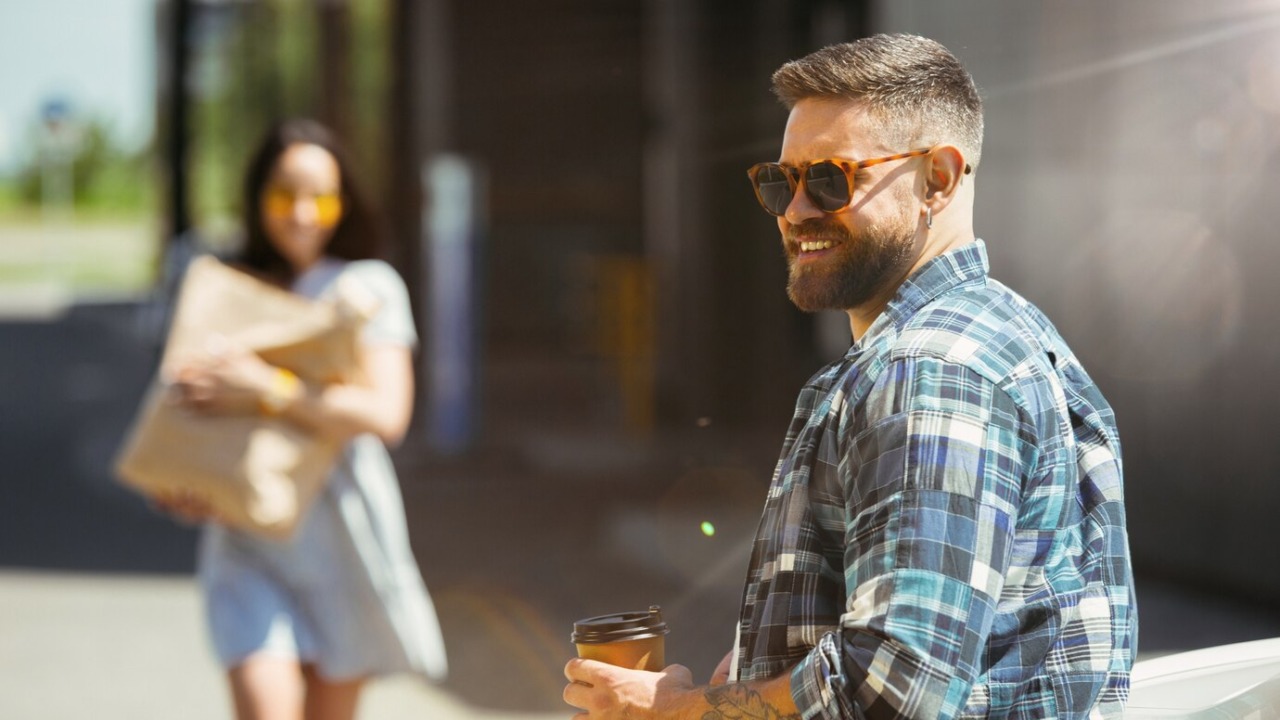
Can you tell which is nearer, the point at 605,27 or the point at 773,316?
the point at 773,316

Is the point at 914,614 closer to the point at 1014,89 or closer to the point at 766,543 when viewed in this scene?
the point at 766,543

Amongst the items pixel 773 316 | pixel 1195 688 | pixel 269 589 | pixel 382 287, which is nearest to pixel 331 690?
pixel 269 589

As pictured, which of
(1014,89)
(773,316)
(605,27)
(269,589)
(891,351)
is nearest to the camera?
(891,351)

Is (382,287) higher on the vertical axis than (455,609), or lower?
higher

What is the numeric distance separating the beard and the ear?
42mm

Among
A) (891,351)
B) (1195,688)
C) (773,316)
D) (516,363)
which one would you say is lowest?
(516,363)

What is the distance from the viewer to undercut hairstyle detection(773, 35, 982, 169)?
162cm

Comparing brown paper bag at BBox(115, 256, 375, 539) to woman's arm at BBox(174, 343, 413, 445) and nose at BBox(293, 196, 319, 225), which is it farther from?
nose at BBox(293, 196, 319, 225)

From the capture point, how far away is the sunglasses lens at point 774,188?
1767 millimetres

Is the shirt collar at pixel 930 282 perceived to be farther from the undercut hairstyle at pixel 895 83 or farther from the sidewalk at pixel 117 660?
the sidewalk at pixel 117 660

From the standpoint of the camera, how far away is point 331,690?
3.32m

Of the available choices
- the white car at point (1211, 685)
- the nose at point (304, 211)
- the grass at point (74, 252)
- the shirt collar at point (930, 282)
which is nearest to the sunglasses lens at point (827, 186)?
the shirt collar at point (930, 282)

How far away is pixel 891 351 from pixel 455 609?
5.58 m

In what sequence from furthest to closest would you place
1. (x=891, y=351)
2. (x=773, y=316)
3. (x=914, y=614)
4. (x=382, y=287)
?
(x=773, y=316)
(x=382, y=287)
(x=891, y=351)
(x=914, y=614)
